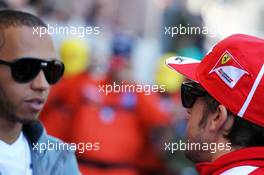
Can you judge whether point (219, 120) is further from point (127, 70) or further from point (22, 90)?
point (127, 70)

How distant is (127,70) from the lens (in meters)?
2.77

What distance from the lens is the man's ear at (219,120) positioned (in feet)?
5.87

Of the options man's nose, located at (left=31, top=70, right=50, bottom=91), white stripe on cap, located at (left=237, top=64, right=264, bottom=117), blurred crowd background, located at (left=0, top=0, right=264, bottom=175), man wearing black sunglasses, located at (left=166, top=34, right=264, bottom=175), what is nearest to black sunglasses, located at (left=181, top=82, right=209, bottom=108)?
man wearing black sunglasses, located at (left=166, top=34, right=264, bottom=175)

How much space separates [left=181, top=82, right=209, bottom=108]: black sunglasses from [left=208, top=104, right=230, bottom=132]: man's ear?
7 centimetres

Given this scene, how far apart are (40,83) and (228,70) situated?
0.57 meters

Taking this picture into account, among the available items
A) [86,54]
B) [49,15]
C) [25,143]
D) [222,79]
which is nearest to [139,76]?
[86,54]

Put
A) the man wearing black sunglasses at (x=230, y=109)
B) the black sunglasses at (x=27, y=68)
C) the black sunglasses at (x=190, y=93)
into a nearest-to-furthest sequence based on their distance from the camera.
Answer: the man wearing black sunglasses at (x=230, y=109) < the black sunglasses at (x=190, y=93) < the black sunglasses at (x=27, y=68)

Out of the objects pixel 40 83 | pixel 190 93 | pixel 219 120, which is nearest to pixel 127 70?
pixel 40 83

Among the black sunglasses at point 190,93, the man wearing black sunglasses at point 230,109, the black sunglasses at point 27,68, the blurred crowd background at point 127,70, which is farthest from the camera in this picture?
the blurred crowd background at point 127,70

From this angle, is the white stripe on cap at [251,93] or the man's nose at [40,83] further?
the man's nose at [40,83]

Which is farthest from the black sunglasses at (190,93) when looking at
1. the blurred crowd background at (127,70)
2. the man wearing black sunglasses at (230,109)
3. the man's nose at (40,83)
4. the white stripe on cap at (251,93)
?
the blurred crowd background at (127,70)

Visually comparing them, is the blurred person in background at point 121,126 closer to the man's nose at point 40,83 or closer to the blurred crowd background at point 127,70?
the blurred crowd background at point 127,70

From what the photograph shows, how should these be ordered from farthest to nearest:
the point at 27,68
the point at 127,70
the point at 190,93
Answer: the point at 127,70 < the point at 27,68 < the point at 190,93

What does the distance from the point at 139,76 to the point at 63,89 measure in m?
0.28
